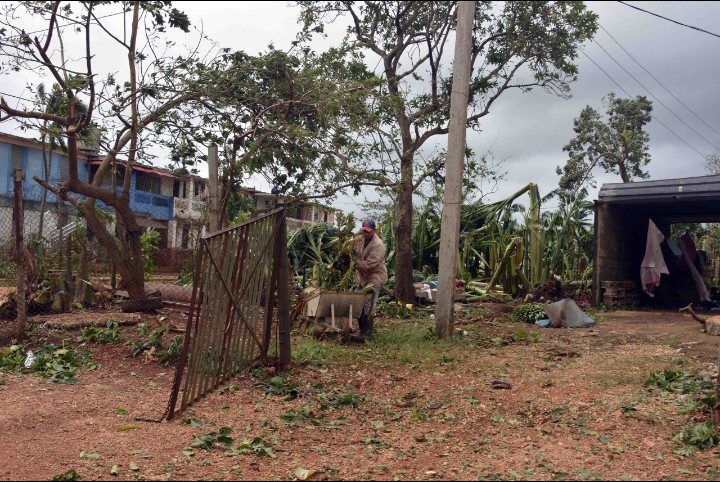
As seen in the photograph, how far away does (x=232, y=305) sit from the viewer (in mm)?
6445

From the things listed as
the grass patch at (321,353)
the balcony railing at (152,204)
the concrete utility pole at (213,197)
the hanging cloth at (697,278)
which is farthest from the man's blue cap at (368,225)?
the balcony railing at (152,204)

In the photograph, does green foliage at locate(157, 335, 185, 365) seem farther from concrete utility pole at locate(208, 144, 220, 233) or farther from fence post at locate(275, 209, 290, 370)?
concrete utility pole at locate(208, 144, 220, 233)

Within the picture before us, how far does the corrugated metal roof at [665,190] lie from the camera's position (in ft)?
43.5

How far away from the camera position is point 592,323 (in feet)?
40.4

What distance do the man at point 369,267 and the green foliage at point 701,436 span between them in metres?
5.22

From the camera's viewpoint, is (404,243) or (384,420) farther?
(404,243)

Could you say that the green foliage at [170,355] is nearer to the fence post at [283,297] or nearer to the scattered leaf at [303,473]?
the fence post at [283,297]

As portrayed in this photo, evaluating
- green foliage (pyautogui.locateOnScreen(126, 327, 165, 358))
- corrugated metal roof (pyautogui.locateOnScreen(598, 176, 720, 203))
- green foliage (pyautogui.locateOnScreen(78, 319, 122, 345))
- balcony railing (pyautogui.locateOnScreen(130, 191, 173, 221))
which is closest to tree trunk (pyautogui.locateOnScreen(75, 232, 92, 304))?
green foliage (pyautogui.locateOnScreen(78, 319, 122, 345))

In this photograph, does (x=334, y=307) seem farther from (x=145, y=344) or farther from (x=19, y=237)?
(x=19, y=237)

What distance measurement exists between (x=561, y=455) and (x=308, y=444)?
1855mm

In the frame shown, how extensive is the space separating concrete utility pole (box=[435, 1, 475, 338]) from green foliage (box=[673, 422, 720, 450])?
503cm

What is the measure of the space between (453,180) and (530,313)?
4.29m

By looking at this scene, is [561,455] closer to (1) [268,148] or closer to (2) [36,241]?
(1) [268,148]

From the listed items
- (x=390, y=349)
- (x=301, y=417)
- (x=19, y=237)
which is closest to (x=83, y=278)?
(x=19, y=237)
